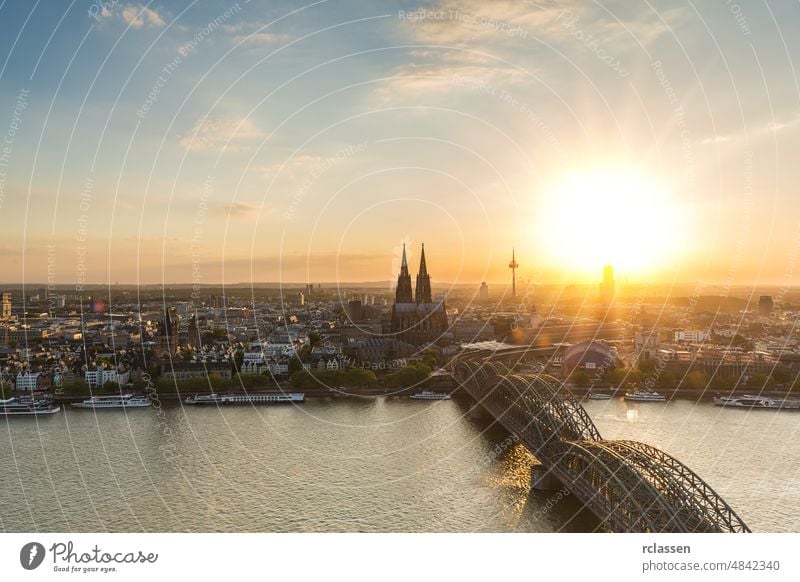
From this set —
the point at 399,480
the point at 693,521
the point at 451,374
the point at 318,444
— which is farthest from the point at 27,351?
the point at 693,521

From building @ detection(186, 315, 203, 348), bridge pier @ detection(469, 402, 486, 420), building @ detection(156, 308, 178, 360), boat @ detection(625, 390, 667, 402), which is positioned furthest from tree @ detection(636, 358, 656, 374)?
building @ detection(186, 315, 203, 348)

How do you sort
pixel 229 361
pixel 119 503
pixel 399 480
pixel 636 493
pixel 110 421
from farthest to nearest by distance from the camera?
Result: pixel 229 361, pixel 110 421, pixel 399 480, pixel 119 503, pixel 636 493

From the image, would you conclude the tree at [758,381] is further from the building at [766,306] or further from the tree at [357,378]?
the building at [766,306]

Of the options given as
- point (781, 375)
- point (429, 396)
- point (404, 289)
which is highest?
point (404, 289)

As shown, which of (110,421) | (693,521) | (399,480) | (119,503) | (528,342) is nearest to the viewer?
(693,521)

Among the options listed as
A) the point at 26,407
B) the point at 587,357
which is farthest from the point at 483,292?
the point at 26,407

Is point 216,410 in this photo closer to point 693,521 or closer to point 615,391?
point 615,391

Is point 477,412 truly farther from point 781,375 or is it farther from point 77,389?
point 77,389
